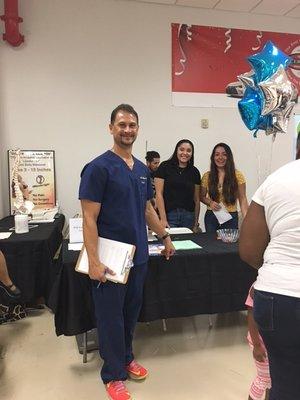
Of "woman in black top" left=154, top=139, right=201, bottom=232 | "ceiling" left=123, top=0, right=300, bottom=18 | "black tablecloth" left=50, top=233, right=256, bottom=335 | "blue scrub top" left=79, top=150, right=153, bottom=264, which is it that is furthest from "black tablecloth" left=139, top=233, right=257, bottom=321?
"ceiling" left=123, top=0, right=300, bottom=18

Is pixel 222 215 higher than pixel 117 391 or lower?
higher

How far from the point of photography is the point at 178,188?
112 inches

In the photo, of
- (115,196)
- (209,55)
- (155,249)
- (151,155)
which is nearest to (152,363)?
(155,249)

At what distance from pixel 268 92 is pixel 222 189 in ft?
2.89

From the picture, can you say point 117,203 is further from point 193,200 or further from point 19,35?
point 19,35

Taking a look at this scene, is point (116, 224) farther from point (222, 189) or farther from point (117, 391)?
point (222, 189)

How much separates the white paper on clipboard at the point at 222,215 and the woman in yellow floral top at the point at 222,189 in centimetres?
3

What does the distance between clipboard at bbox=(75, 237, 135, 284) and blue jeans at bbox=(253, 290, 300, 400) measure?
754 millimetres

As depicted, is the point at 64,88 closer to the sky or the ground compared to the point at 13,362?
closer to the sky

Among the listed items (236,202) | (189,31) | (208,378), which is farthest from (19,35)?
(208,378)

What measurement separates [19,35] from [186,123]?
191cm

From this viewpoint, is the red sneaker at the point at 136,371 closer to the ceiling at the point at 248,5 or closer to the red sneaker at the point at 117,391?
the red sneaker at the point at 117,391

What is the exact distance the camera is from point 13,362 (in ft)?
6.74

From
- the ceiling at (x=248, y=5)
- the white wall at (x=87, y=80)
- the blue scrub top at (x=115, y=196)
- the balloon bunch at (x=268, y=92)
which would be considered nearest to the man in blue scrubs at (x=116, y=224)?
the blue scrub top at (x=115, y=196)
